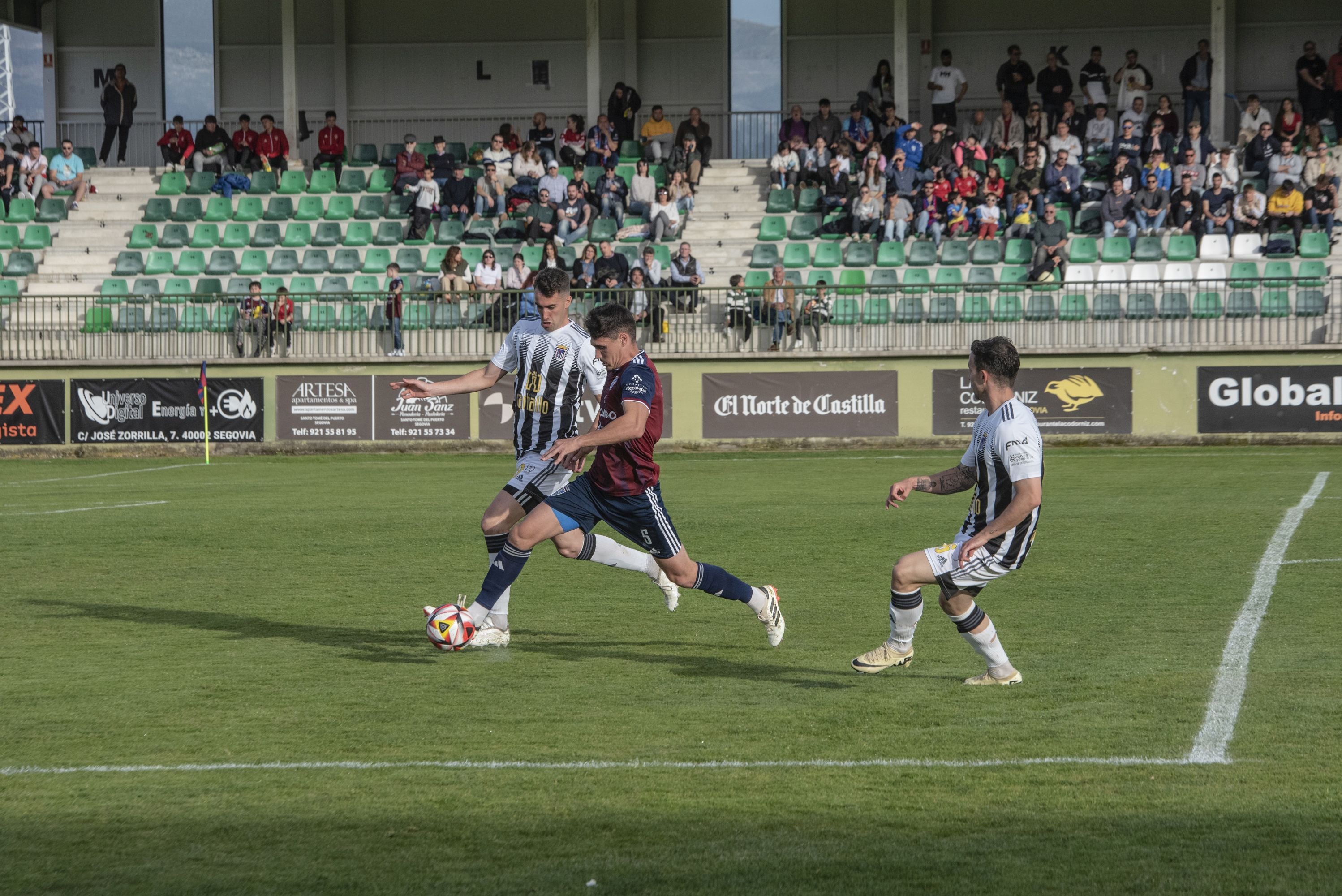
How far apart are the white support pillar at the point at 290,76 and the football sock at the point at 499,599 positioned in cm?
2712

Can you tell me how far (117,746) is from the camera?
19.7 ft

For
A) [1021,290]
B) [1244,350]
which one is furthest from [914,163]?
[1244,350]

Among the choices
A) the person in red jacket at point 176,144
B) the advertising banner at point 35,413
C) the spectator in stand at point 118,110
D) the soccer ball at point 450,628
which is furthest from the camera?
the spectator in stand at point 118,110

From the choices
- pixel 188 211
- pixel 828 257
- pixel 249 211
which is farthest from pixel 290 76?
pixel 828 257

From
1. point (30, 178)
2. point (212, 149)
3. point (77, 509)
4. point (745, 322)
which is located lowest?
point (77, 509)

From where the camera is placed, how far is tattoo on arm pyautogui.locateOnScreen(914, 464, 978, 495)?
A: 6.66 m

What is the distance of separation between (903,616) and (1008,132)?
83.5 feet

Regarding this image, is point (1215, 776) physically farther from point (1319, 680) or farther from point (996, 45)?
point (996, 45)

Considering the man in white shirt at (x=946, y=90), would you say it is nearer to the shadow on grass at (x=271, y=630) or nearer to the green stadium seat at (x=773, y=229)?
the green stadium seat at (x=773, y=229)

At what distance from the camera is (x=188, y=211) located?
31.8 m

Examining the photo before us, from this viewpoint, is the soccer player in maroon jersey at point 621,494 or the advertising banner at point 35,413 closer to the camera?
the soccer player in maroon jersey at point 621,494

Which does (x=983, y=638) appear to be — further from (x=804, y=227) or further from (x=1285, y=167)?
(x=1285, y=167)

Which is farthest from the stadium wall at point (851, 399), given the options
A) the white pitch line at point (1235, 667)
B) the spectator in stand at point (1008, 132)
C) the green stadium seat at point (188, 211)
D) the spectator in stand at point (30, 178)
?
the white pitch line at point (1235, 667)

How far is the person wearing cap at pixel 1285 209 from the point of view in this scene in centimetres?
2716
